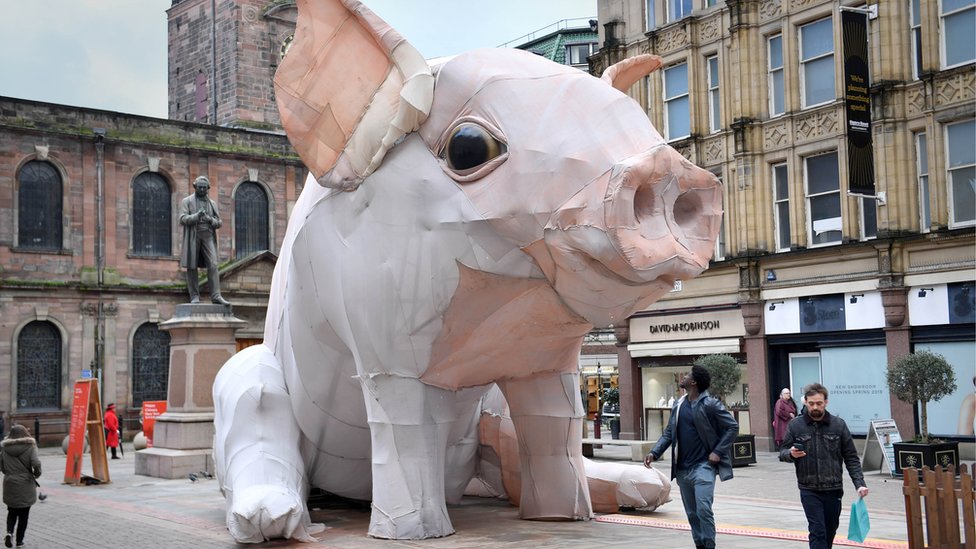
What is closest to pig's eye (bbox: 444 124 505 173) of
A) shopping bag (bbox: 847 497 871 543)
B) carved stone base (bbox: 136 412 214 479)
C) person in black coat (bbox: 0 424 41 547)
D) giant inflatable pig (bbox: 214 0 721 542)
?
giant inflatable pig (bbox: 214 0 721 542)

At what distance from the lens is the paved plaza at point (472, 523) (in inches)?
307

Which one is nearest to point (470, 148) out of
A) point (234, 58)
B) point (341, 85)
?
point (341, 85)

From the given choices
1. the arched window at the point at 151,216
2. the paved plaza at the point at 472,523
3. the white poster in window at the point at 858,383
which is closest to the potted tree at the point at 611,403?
the white poster in window at the point at 858,383

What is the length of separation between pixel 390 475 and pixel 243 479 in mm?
1243

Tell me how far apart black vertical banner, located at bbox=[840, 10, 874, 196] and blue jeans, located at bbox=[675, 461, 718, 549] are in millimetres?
14323

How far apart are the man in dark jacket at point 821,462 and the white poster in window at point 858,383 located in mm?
14762

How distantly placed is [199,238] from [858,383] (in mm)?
12625

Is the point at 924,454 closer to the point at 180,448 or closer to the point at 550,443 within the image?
the point at 550,443

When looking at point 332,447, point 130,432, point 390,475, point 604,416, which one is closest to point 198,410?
point 332,447

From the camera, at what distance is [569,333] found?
739cm

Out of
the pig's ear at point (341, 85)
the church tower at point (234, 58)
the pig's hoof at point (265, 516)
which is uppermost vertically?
the church tower at point (234, 58)

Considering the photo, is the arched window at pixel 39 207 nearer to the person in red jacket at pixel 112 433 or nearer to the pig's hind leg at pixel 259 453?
the person in red jacket at pixel 112 433

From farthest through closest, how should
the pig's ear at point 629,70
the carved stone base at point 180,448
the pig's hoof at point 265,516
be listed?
1. the carved stone base at point 180,448
2. the pig's ear at point 629,70
3. the pig's hoof at point 265,516

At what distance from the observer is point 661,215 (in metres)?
6.26
